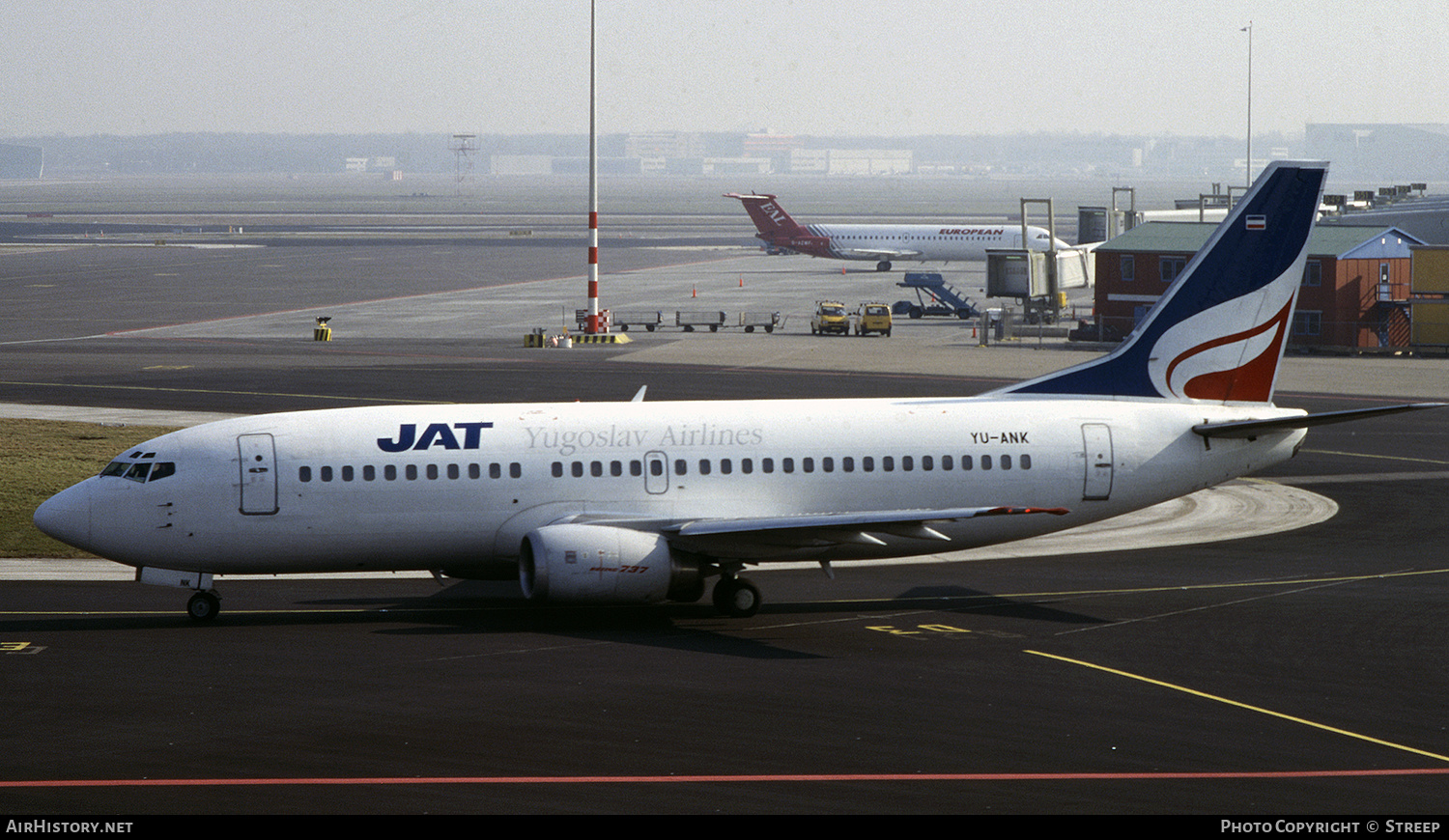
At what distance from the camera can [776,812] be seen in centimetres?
1916

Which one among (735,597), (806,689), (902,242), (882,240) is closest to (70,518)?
(735,597)

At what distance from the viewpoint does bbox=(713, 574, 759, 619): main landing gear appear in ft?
101

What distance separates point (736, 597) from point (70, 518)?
1313cm

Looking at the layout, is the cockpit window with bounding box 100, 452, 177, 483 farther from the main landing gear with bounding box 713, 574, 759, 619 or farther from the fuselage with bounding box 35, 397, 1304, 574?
the main landing gear with bounding box 713, 574, 759, 619

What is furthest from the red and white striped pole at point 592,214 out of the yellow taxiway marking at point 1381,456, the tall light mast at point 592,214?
the yellow taxiway marking at point 1381,456

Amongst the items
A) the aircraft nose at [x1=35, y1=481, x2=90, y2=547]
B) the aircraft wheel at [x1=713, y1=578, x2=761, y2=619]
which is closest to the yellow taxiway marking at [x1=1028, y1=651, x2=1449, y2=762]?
the aircraft wheel at [x1=713, y1=578, x2=761, y2=619]

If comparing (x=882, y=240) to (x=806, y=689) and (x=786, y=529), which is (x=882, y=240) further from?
(x=806, y=689)

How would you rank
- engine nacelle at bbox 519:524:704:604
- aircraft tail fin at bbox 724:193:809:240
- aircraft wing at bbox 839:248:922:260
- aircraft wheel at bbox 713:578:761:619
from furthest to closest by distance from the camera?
1. aircraft tail fin at bbox 724:193:809:240
2. aircraft wing at bbox 839:248:922:260
3. aircraft wheel at bbox 713:578:761:619
4. engine nacelle at bbox 519:524:704:604

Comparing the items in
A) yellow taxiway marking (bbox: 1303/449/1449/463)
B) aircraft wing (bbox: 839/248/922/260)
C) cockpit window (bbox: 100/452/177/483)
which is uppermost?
aircraft wing (bbox: 839/248/922/260)

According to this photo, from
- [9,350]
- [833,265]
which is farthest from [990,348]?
[833,265]

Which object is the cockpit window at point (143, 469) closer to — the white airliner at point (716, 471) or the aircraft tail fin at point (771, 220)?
the white airliner at point (716, 471)

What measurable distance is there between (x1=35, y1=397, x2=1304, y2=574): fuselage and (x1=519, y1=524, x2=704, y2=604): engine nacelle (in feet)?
3.61

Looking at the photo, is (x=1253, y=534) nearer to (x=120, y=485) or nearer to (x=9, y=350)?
(x=120, y=485)

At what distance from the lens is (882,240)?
158 metres
